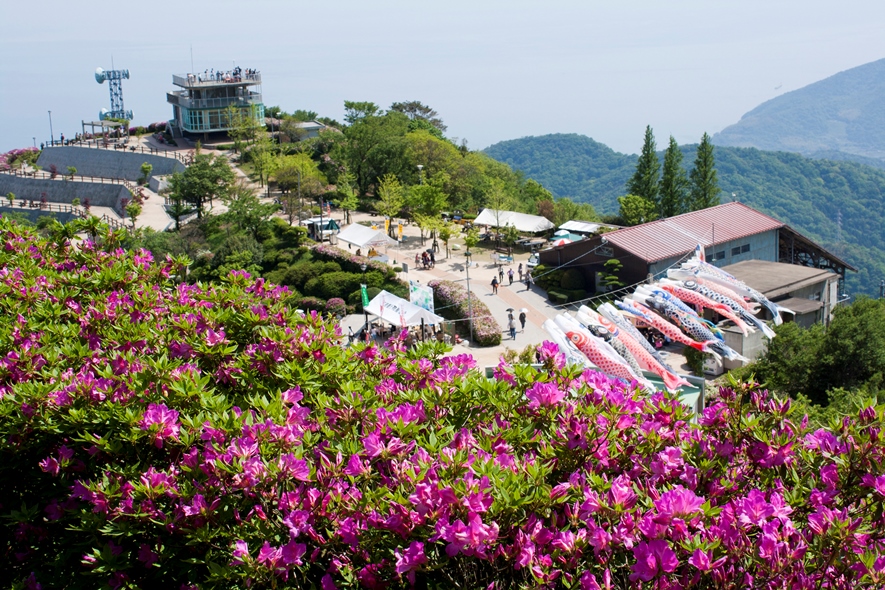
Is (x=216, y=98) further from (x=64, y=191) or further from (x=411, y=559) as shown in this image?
(x=411, y=559)

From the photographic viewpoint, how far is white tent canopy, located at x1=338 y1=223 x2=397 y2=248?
37.7 metres

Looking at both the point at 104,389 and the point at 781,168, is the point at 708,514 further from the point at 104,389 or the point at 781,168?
the point at 781,168

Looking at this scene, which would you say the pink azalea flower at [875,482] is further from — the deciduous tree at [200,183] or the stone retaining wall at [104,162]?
the stone retaining wall at [104,162]

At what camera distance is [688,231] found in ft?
117

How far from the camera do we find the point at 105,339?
368 inches

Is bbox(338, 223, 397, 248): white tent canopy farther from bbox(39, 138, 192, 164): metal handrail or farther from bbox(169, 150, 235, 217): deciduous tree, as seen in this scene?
bbox(39, 138, 192, 164): metal handrail

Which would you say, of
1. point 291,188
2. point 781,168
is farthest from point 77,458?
point 781,168

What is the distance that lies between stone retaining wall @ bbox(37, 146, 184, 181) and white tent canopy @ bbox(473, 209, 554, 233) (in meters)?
24.4

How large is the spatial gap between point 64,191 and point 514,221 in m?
33.2

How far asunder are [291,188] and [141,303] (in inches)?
1546

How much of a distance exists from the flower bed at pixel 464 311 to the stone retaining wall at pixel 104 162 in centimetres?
3124

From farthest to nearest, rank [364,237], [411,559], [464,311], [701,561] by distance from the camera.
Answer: [364,237] < [464,311] < [411,559] < [701,561]

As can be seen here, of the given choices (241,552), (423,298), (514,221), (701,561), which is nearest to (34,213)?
(514,221)

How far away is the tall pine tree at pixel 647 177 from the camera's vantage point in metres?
49.0
